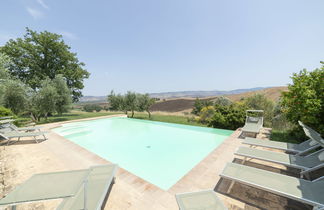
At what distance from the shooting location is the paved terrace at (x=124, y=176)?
2.40 metres

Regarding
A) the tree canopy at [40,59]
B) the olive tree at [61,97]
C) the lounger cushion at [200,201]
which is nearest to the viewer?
the lounger cushion at [200,201]

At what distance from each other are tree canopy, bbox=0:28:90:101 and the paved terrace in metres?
14.3

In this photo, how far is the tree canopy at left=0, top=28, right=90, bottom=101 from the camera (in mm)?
15617

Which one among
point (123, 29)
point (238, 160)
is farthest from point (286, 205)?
point (123, 29)

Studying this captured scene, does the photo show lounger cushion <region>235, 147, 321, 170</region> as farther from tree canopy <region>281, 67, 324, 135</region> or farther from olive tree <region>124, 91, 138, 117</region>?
olive tree <region>124, 91, 138, 117</region>

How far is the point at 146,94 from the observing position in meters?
14.4

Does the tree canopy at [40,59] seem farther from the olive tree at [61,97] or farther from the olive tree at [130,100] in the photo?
the olive tree at [130,100]

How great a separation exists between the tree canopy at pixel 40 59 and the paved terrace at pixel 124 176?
47.0 ft

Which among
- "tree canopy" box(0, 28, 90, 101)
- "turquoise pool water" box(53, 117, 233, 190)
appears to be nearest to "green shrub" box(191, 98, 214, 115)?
"turquoise pool water" box(53, 117, 233, 190)

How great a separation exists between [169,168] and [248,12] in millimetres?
11769

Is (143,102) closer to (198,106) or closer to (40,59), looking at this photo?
(198,106)

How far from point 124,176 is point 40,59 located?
2284 cm

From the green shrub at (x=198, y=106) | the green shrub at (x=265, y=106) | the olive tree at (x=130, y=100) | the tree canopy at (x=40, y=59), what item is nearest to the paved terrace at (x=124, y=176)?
the green shrub at (x=265, y=106)

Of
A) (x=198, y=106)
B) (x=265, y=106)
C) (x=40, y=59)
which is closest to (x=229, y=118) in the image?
(x=265, y=106)
